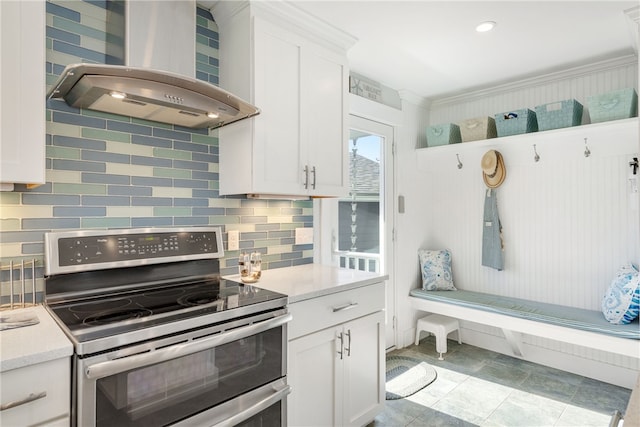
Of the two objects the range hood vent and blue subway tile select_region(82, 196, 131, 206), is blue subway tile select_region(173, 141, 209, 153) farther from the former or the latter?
blue subway tile select_region(82, 196, 131, 206)

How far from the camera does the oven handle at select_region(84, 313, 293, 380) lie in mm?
1114

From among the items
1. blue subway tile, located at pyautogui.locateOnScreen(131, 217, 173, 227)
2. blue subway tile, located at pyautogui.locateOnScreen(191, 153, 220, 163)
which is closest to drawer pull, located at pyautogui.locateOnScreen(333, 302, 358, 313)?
blue subway tile, located at pyautogui.locateOnScreen(131, 217, 173, 227)

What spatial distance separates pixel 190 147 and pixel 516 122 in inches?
103

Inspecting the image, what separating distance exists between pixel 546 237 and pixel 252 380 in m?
2.78

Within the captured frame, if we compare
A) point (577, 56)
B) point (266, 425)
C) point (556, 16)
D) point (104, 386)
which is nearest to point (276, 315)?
point (266, 425)

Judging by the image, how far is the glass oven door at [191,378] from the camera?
1.14m

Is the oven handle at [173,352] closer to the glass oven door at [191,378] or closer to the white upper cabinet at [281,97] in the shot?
the glass oven door at [191,378]

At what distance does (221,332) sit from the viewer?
4.65ft

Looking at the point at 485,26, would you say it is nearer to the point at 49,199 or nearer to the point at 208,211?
the point at 208,211

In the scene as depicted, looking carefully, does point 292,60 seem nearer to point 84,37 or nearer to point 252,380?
point 84,37

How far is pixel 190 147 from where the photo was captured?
202 centimetres

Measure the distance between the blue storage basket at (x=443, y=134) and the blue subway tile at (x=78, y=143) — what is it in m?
2.89

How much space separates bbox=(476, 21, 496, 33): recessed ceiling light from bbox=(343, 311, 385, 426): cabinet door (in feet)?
6.18

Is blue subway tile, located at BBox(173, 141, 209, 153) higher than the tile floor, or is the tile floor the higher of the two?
blue subway tile, located at BBox(173, 141, 209, 153)
